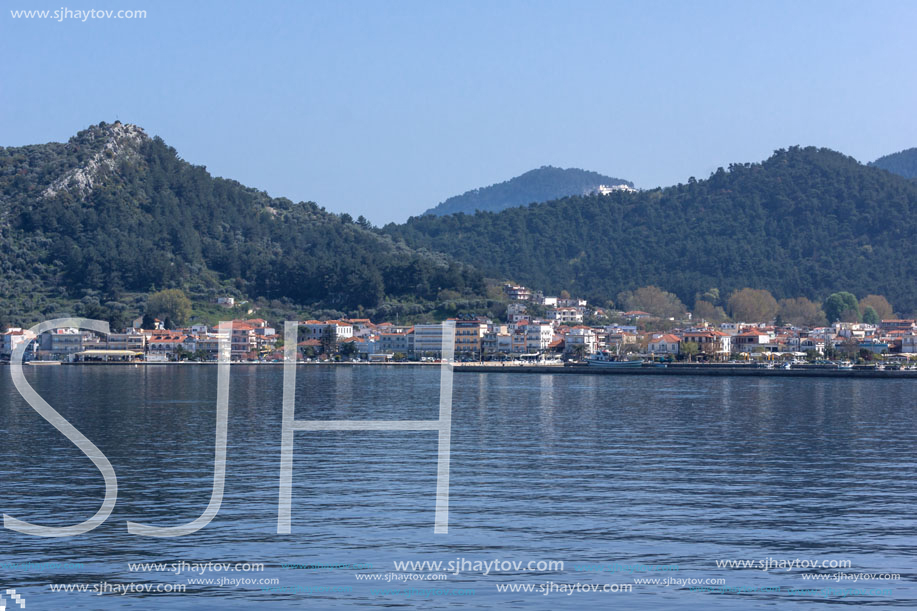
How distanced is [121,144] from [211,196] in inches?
723

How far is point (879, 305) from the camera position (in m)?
196

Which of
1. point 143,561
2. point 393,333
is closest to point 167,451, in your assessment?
point 143,561

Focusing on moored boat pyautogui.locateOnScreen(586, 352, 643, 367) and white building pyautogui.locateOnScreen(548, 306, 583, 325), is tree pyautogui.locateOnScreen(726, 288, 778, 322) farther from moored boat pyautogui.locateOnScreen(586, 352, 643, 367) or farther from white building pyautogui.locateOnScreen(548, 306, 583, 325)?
moored boat pyautogui.locateOnScreen(586, 352, 643, 367)

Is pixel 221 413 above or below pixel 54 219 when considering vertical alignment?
below

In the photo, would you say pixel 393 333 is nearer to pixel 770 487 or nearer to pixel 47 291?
pixel 47 291

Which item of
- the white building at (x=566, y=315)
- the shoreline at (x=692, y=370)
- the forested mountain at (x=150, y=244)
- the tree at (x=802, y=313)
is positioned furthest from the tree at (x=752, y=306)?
the shoreline at (x=692, y=370)

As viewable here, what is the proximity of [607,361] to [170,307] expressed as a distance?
2450 inches

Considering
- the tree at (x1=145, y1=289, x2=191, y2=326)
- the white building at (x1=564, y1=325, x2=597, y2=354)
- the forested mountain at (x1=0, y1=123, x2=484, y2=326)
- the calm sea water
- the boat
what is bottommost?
the calm sea water

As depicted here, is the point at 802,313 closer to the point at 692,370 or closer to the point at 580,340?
the point at 580,340

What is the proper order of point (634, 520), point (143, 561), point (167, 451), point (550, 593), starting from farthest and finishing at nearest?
point (167, 451) → point (634, 520) → point (143, 561) → point (550, 593)

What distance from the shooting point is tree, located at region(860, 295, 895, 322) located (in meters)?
194

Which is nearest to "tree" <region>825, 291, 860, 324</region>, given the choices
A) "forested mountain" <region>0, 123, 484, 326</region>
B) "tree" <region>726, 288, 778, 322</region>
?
"tree" <region>726, 288, 778, 322</region>

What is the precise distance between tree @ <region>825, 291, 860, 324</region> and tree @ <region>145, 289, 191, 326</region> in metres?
108

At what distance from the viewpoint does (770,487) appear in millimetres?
26469
